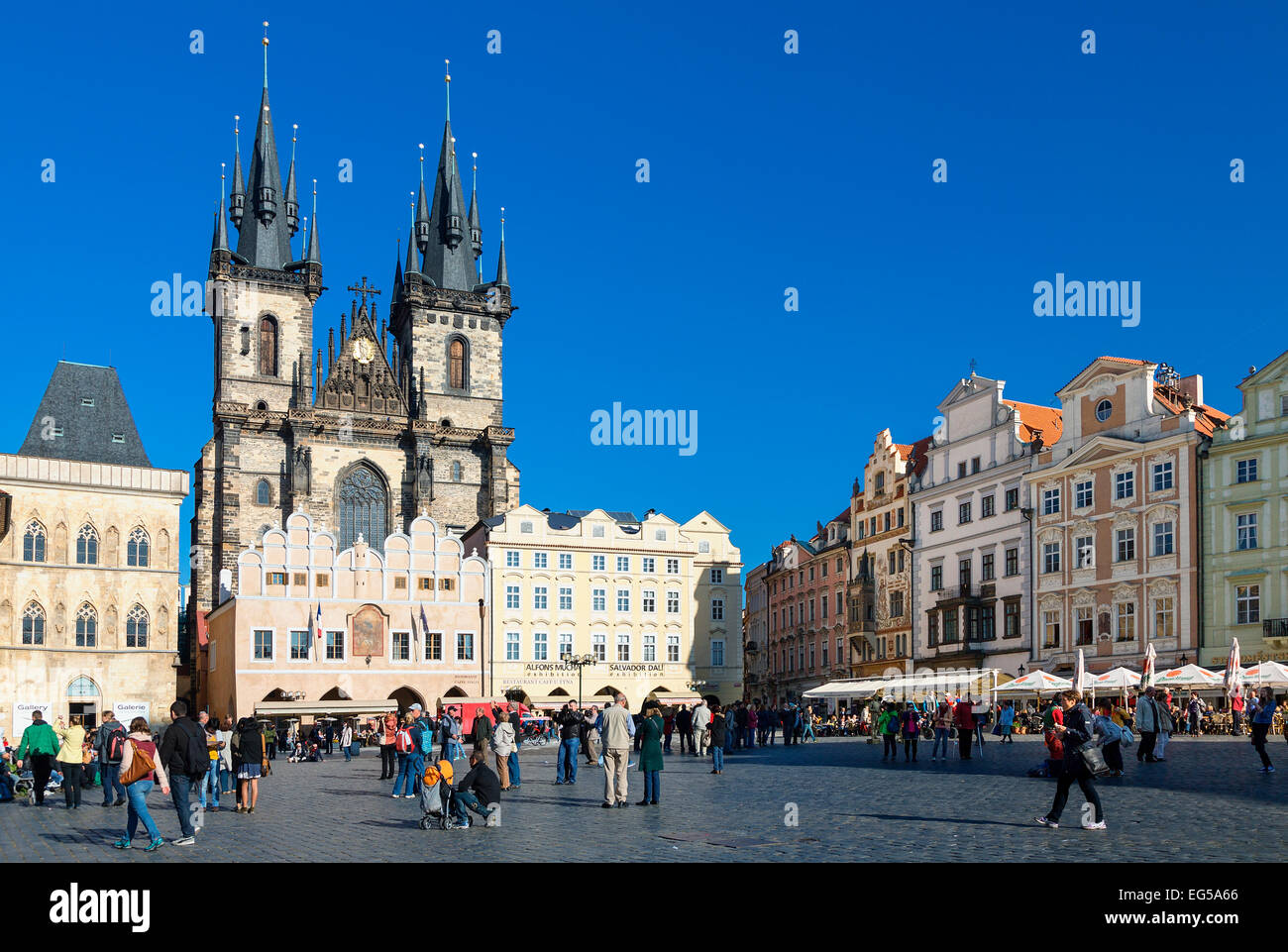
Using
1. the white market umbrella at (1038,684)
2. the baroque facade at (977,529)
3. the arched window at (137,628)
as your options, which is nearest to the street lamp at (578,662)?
the baroque facade at (977,529)

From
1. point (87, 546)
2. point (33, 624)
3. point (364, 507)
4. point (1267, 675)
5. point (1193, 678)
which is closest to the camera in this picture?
→ point (1267, 675)

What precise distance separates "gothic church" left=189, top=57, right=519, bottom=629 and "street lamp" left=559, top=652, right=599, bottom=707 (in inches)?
569

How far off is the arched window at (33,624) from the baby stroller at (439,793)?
4623 cm

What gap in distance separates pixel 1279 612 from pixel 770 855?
39361mm

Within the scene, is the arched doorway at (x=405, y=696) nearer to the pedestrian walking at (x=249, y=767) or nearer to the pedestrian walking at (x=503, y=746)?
the pedestrian walking at (x=503, y=746)

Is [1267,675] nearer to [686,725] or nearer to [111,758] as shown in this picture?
[686,725]

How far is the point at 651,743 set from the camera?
19312 millimetres

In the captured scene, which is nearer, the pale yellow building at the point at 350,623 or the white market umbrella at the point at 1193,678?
the white market umbrella at the point at 1193,678

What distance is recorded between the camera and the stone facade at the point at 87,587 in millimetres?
56750

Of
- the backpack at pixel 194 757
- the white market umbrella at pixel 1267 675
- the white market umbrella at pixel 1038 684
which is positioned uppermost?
the backpack at pixel 194 757

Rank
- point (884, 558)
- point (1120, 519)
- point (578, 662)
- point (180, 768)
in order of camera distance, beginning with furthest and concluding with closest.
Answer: point (884, 558) < point (578, 662) < point (1120, 519) < point (180, 768)

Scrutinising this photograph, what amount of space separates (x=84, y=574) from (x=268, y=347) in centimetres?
2540

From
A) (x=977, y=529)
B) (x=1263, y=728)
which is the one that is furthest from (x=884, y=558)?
(x=1263, y=728)
